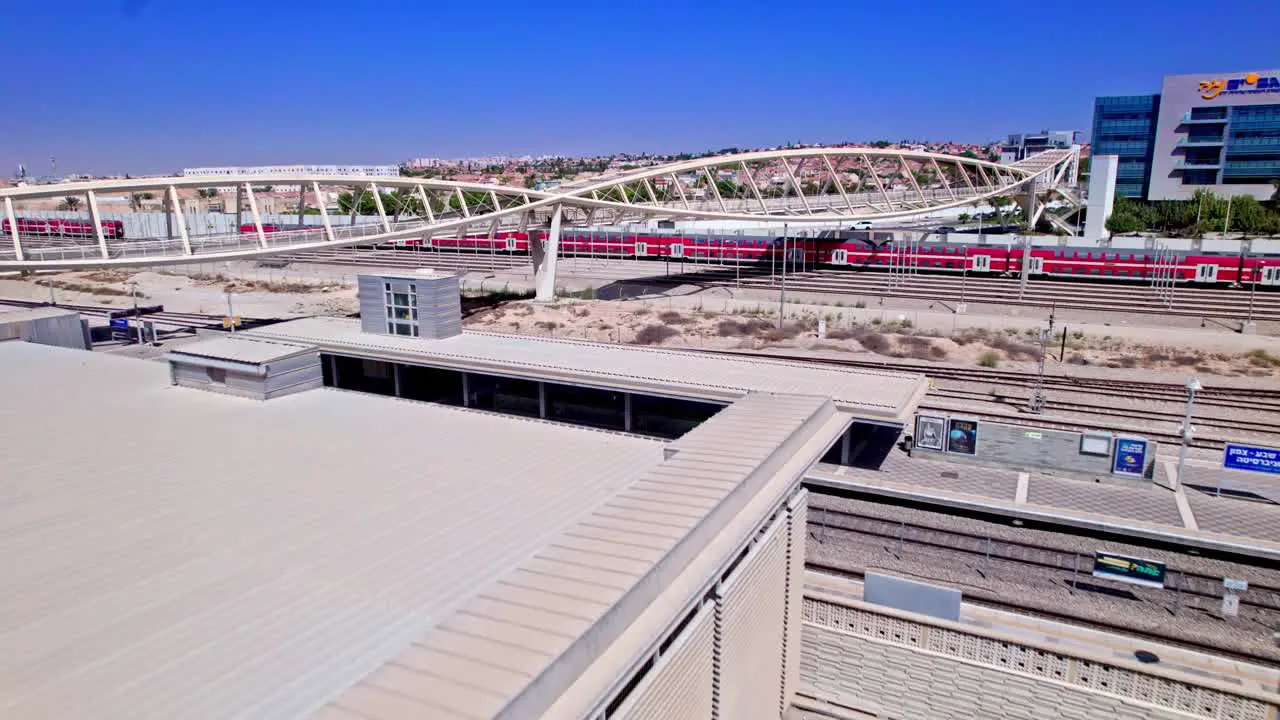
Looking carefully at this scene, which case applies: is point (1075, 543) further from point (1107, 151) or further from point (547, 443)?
point (1107, 151)

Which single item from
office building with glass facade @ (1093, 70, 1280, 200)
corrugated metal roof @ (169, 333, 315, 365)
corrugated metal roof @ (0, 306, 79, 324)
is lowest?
corrugated metal roof @ (169, 333, 315, 365)

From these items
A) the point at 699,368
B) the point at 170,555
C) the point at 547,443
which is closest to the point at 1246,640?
the point at 699,368

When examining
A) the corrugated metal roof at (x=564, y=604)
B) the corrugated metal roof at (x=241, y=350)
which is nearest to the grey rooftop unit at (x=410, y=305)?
the corrugated metal roof at (x=241, y=350)

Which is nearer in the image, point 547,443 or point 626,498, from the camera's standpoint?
point 626,498

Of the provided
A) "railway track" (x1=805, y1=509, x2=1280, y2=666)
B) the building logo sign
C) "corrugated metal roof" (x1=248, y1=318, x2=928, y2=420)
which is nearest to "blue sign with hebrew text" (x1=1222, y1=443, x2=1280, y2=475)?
"railway track" (x1=805, y1=509, x2=1280, y2=666)

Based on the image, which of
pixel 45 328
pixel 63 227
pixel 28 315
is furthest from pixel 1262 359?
pixel 63 227

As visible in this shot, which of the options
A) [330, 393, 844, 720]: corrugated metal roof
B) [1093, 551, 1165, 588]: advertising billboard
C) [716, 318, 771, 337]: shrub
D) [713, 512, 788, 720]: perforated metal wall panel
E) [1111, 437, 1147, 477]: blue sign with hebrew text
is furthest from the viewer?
[716, 318, 771, 337]: shrub

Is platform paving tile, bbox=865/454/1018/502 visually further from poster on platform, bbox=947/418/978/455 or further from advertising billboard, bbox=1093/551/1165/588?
advertising billboard, bbox=1093/551/1165/588
